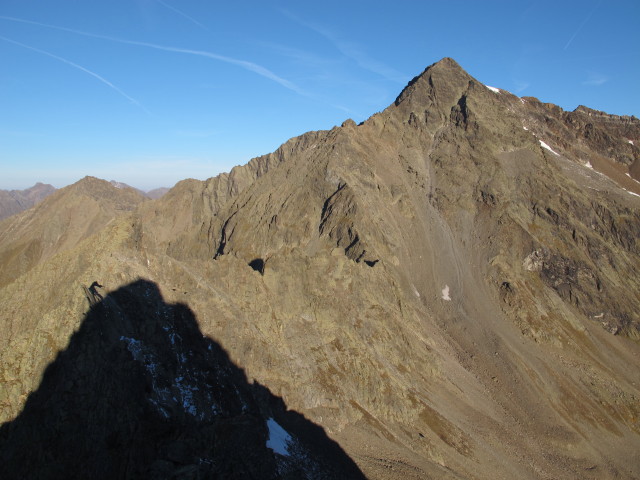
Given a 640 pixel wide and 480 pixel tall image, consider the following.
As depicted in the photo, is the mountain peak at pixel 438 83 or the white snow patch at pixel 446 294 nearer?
the white snow patch at pixel 446 294

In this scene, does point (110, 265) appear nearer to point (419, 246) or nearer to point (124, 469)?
point (124, 469)

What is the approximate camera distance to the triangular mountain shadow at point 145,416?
18.0 meters

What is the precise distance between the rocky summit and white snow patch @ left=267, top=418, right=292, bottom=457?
0.22 metres

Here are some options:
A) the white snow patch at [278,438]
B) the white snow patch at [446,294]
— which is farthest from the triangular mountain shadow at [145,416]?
the white snow patch at [446,294]

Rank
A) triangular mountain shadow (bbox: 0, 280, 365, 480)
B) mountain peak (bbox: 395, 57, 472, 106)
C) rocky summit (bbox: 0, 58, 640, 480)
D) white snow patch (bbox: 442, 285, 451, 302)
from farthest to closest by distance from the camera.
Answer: mountain peak (bbox: 395, 57, 472, 106) → white snow patch (bbox: 442, 285, 451, 302) → rocky summit (bbox: 0, 58, 640, 480) → triangular mountain shadow (bbox: 0, 280, 365, 480)

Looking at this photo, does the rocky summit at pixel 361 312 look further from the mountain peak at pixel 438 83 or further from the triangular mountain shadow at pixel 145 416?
the mountain peak at pixel 438 83

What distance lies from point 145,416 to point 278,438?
13.8 m

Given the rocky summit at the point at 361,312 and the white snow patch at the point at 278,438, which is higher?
the rocky summit at the point at 361,312

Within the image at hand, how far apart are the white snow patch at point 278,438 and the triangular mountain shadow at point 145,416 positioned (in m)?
0.12

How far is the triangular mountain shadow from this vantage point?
1803 centimetres

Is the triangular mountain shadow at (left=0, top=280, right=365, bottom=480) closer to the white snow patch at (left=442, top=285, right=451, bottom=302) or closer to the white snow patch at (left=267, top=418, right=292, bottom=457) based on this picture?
the white snow patch at (left=267, top=418, right=292, bottom=457)

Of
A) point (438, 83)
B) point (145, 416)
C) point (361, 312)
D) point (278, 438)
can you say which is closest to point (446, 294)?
point (361, 312)

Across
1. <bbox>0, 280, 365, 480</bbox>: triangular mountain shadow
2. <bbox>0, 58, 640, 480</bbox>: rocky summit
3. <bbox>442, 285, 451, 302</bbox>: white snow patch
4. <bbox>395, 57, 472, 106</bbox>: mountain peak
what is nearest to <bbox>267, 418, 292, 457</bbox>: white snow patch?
<bbox>0, 280, 365, 480</bbox>: triangular mountain shadow

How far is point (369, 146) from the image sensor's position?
106m
